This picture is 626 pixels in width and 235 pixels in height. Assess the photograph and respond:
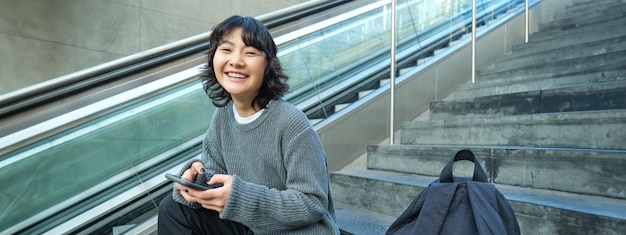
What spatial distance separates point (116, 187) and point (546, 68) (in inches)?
108

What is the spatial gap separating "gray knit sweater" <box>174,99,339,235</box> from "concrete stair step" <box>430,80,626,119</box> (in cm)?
178

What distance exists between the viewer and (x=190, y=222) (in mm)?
1036

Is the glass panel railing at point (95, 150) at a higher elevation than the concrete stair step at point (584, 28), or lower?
lower

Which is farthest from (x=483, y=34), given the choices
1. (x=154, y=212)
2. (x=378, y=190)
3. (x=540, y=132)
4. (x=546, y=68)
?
(x=154, y=212)

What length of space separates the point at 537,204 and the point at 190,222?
1.08m

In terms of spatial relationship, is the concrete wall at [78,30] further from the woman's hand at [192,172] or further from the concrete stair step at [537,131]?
the woman's hand at [192,172]

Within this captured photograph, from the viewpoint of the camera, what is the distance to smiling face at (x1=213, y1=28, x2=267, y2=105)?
3.18 ft

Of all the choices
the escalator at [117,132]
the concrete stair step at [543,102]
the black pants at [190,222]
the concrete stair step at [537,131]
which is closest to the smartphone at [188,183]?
the black pants at [190,222]

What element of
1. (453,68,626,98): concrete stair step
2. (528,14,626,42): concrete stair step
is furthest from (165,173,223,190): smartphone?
A: (528,14,626,42): concrete stair step

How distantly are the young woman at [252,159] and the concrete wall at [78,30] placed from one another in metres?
3.49

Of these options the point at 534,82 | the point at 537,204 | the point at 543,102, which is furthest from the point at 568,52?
the point at 537,204

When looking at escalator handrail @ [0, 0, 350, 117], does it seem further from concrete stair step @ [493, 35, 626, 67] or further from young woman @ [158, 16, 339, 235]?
concrete stair step @ [493, 35, 626, 67]

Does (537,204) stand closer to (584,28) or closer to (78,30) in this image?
(584,28)

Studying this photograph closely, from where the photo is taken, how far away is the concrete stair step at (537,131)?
1.74m
